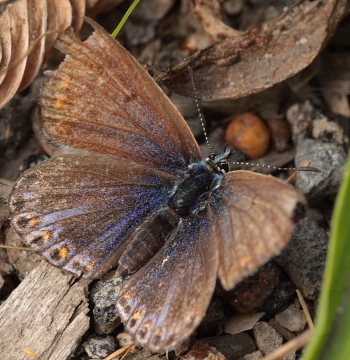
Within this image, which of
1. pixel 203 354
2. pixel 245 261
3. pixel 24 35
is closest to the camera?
pixel 245 261

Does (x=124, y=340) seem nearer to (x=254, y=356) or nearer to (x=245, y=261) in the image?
(x=254, y=356)

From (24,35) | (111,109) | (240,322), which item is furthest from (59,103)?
(240,322)

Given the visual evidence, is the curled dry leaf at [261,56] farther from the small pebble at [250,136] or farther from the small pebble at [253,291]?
the small pebble at [253,291]

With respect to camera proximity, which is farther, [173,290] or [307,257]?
[307,257]

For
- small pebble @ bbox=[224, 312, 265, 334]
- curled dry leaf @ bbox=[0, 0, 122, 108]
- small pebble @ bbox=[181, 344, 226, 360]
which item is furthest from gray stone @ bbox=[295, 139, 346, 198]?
curled dry leaf @ bbox=[0, 0, 122, 108]

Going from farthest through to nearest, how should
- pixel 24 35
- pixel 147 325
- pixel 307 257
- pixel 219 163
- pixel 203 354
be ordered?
pixel 24 35
pixel 307 257
pixel 219 163
pixel 203 354
pixel 147 325

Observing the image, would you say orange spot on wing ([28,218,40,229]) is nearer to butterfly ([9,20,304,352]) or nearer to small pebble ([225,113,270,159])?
butterfly ([9,20,304,352])

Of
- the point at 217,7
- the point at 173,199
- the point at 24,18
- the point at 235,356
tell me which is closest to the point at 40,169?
the point at 173,199
